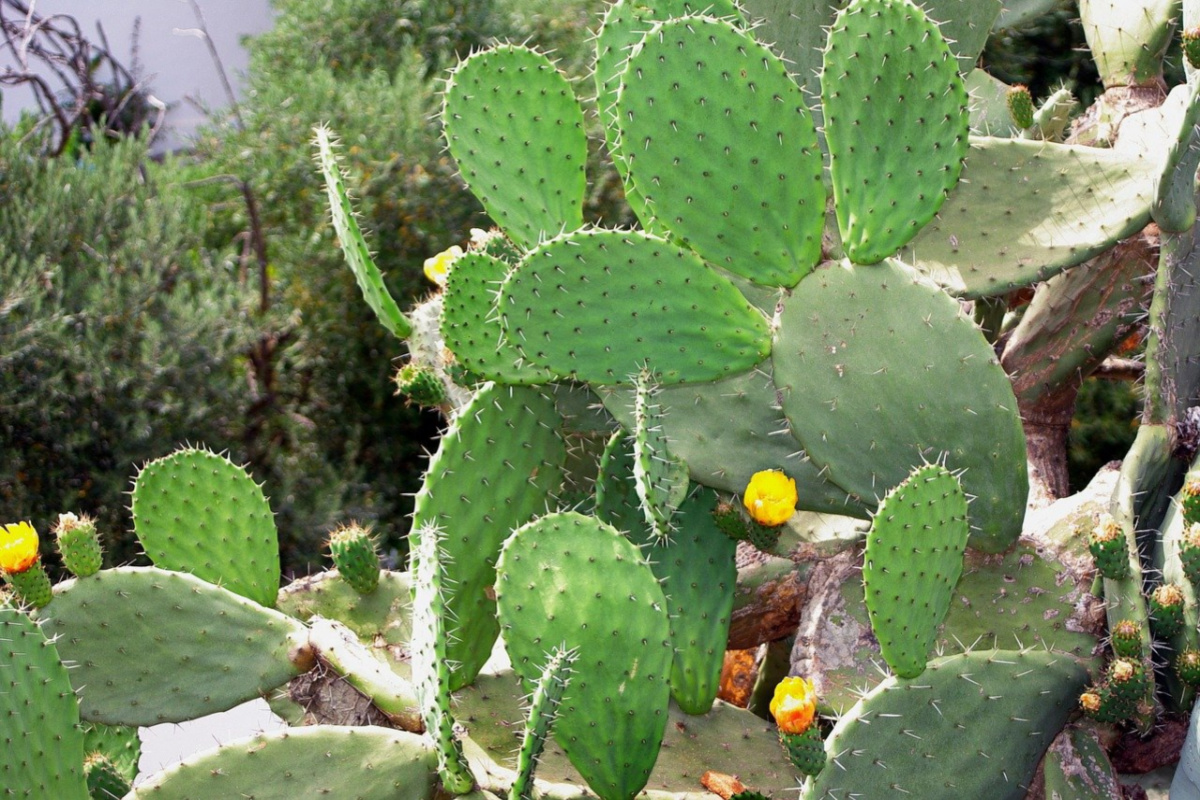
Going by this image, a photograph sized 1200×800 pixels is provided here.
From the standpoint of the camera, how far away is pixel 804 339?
4.85 ft

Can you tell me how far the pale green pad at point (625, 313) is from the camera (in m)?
1.45

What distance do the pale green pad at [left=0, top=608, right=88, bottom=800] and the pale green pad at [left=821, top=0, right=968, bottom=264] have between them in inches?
41.9

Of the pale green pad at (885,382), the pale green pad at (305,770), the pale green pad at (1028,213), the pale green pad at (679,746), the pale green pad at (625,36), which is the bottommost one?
the pale green pad at (679,746)

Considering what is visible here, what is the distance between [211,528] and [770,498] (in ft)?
2.59

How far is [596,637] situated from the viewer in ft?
4.35

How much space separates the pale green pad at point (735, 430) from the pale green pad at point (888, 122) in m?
0.22

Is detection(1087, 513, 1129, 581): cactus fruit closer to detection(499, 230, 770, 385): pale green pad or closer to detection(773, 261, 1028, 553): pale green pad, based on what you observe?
detection(773, 261, 1028, 553): pale green pad

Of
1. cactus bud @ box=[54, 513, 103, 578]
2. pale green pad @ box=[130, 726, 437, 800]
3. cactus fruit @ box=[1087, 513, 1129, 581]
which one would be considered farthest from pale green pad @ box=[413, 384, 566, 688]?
cactus fruit @ box=[1087, 513, 1129, 581]

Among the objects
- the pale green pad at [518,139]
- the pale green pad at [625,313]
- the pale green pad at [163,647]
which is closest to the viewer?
the pale green pad at [625,313]

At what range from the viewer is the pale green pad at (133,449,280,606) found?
169 centimetres

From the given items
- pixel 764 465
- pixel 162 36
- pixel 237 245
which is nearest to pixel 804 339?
pixel 764 465

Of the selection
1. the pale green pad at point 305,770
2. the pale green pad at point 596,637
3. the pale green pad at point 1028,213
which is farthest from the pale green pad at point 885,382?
the pale green pad at point 305,770

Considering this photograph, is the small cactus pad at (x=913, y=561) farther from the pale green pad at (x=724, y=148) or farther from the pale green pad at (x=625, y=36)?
the pale green pad at (x=625, y=36)

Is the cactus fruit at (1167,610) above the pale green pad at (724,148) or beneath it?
beneath
